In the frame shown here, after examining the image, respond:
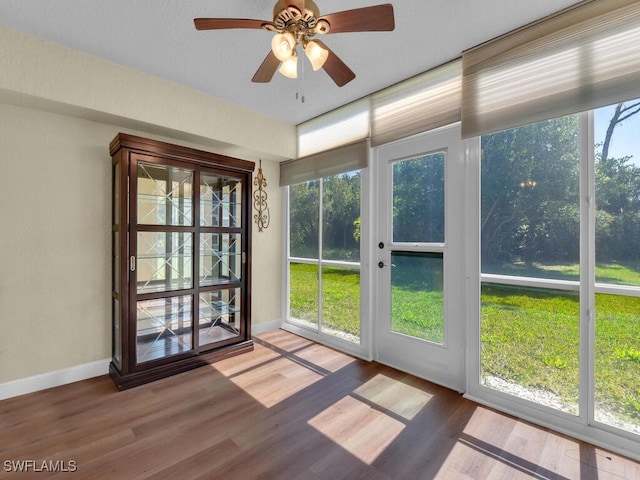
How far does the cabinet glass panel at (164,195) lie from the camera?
259cm

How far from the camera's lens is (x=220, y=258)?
124 inches

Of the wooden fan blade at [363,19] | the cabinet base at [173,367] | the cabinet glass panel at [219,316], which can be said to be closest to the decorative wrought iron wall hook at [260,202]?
the cabinet glass panel at [219,316]

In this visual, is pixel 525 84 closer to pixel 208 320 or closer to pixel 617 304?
pixel 617 304

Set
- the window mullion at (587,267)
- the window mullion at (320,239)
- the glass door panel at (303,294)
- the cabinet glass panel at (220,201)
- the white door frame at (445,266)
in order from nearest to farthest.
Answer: the window mullion at (587,267), the white door frame at (445,266), the cabinet glass panel at (220,201), the window mullion at (320,239), the glass door panel at (303,294)

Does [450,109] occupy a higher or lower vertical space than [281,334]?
higher

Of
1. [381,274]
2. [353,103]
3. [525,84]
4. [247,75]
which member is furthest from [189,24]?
[381,274]

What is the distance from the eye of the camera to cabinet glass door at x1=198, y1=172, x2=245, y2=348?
296 centimetres

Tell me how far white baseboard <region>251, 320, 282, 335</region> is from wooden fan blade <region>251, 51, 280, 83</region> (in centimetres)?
283

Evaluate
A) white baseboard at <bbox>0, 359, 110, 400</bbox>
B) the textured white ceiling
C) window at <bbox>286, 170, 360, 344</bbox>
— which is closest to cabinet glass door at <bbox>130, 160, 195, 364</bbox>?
white baseboard at <bbox>0, 359, 110, 400</bbox>

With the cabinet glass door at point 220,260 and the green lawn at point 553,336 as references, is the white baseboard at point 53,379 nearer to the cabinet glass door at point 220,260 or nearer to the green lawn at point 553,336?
the cabinet glass door at point 220,260

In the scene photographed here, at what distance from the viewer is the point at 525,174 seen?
2.12m

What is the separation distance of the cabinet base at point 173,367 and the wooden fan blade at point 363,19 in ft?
9.16

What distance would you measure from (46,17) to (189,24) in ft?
2.93
